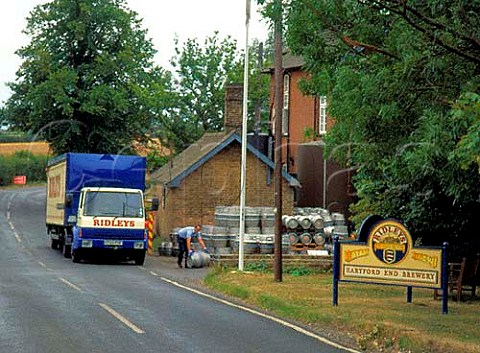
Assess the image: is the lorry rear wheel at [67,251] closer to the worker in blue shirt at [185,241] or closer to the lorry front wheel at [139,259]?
the lorry front wheel at [139,259]

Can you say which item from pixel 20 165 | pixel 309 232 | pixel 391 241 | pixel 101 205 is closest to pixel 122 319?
pixel 391 241

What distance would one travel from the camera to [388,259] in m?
17.1

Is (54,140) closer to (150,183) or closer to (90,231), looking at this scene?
(150,183)

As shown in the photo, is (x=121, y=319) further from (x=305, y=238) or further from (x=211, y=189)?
(x=211, y=189)

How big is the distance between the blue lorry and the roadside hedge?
176 ft

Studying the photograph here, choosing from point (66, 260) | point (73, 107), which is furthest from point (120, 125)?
point (66, 260)

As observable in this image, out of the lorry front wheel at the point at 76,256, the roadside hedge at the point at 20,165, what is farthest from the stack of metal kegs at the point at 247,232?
the roadside hedge at the point at 20,165

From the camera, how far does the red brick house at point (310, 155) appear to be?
1575 inches

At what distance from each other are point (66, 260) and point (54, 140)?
105 feet

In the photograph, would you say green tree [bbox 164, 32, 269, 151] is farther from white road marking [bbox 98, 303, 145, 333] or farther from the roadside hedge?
white road marking [bbox 98, 303, 145, 333]

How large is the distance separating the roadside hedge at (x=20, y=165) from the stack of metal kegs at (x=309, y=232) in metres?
56.1

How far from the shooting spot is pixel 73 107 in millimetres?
61500

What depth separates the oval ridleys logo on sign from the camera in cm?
1700

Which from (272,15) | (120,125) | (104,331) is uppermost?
(120,125)
